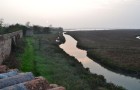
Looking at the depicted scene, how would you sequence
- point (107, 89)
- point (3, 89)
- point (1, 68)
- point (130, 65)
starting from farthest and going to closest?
point (130, 65), point (107, 89), point (1, 68), point (3, 89)

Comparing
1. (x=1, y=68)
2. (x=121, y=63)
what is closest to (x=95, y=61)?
(x=121, y=63)

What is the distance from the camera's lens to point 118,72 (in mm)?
26750

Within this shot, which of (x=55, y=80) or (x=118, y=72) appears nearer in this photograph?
(x=55, y=80)

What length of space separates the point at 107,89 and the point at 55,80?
122 inches

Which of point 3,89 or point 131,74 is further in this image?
point 131,74

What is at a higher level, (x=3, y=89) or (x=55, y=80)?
(x=3, y=89)

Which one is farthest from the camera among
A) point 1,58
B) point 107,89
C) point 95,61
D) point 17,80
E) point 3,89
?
point 95,61

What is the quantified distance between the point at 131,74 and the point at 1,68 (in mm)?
16618

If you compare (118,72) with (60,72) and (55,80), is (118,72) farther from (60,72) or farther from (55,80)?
(55,80)

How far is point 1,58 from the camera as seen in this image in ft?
66.9

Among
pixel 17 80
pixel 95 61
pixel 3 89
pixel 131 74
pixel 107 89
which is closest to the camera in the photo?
pixel 3 89

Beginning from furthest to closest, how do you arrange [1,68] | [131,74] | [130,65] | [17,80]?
1. [130,65]
2. [131,74]
3. [1,68]
4. [17,80]

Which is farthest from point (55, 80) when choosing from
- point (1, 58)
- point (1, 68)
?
point (1, 68)

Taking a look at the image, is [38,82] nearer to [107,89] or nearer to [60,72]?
[107,89]
